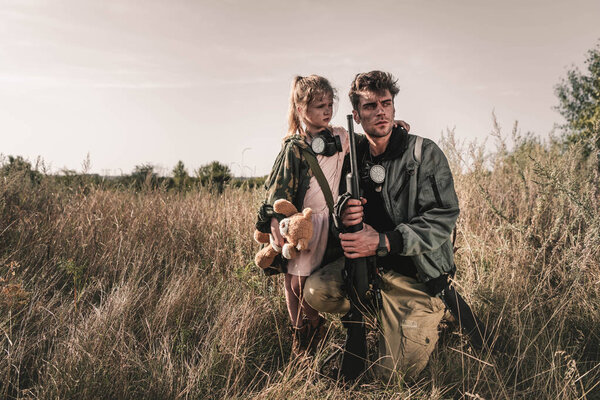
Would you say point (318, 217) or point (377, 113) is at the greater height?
point (377, 113)

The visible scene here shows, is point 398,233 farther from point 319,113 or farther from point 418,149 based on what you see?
point 319,113

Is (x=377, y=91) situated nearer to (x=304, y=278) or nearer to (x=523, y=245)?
(x=304, y=278)

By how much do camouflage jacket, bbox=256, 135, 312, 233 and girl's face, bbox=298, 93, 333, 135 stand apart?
17 centimetres

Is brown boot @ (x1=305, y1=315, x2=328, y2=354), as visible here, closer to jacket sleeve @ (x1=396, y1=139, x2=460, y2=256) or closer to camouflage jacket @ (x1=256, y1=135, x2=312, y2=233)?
camouflage jacket @ (x1=256, y1=135, x2=312, y2=233)

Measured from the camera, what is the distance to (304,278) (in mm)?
2697

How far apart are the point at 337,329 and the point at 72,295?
225 cm

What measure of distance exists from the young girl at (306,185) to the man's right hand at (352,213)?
0.35 metres

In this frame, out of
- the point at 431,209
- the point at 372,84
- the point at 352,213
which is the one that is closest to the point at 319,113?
the point at 372,84

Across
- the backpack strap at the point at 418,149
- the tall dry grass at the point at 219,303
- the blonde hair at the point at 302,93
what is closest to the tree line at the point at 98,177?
the tall dry grass at the point at 219,303

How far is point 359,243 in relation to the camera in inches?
89.8

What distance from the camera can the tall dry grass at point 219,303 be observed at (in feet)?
7.29

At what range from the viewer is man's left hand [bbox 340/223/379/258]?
7.49 feet

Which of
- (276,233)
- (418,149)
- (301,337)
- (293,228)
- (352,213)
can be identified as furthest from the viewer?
(301,337)

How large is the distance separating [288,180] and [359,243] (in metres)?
0.66
